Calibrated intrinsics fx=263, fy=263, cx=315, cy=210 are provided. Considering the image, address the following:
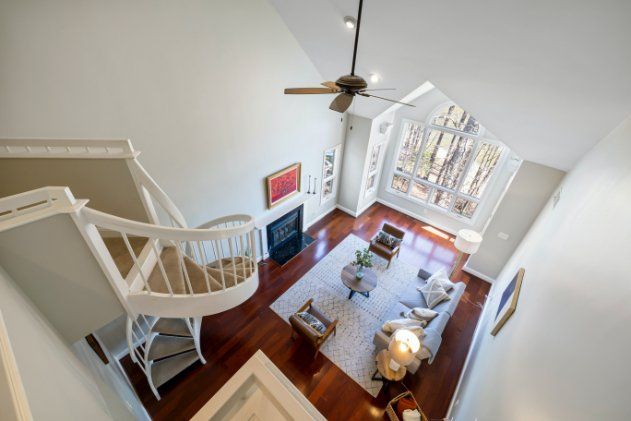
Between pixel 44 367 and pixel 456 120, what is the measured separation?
7.37 m

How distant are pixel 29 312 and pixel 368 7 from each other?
4.22 m

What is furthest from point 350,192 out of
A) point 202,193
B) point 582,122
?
point 582,122

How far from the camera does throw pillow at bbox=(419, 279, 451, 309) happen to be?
4.54 m

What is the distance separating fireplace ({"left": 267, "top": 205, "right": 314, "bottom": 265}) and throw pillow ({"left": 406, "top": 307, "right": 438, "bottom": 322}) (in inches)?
112

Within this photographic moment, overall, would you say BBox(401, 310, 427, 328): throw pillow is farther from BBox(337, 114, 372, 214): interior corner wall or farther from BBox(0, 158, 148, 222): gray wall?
BBox(0, 158, 148, 222): gray wall

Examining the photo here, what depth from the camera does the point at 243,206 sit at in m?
4.92

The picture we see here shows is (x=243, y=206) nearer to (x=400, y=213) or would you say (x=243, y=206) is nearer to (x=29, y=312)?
(x=29, y=312)

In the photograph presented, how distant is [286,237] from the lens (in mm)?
6160

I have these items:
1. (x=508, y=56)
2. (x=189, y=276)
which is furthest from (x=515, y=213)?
(x=189, y=276)

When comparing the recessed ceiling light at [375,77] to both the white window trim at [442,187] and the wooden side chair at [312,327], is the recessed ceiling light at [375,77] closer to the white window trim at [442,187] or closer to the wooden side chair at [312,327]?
the white window trim at [442,187]

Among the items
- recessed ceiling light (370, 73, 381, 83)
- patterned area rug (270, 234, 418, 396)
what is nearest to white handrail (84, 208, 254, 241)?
patterned area rug (270, 234, 418, 396)

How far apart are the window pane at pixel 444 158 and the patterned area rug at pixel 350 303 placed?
2595mm

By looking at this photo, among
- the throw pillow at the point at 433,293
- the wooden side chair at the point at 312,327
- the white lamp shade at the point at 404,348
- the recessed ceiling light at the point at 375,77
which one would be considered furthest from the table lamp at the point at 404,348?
the recessed ceiling light at the point at 375,77

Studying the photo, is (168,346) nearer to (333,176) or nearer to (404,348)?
(404,348)
